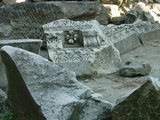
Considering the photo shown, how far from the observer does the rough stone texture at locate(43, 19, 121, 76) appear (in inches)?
207

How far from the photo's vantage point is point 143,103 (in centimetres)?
265

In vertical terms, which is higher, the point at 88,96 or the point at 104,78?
the point at 88,96

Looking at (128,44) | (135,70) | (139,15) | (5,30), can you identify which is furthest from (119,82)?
(139,15)

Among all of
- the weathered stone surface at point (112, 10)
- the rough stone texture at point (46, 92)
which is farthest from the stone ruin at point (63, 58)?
the weathered stone surface at point (112, 10)

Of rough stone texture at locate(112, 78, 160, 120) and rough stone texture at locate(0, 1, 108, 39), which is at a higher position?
rough stone texture at locate(112, 78, 160, 120)

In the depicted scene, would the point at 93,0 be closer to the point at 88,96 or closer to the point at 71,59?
the point at 71,59

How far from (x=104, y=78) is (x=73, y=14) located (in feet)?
6.48

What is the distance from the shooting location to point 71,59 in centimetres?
532

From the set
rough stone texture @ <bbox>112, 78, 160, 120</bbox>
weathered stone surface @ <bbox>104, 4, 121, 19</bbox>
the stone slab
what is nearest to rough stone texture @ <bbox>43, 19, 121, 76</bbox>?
the stone slab

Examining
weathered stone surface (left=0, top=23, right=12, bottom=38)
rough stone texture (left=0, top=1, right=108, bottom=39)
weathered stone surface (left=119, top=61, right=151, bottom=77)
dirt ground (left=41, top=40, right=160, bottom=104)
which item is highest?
rough stone texture (left=0, top=1, right=108, bottom=39)

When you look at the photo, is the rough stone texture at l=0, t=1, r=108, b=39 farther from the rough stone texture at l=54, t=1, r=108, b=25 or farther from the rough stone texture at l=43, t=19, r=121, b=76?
the rough stone texture at l=43, t=19, r=121, b=76

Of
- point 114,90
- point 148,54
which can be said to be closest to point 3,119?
point 114,90

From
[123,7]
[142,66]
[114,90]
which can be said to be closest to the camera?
[114,90]

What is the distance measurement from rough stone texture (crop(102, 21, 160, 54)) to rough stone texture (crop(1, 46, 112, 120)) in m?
3.09
